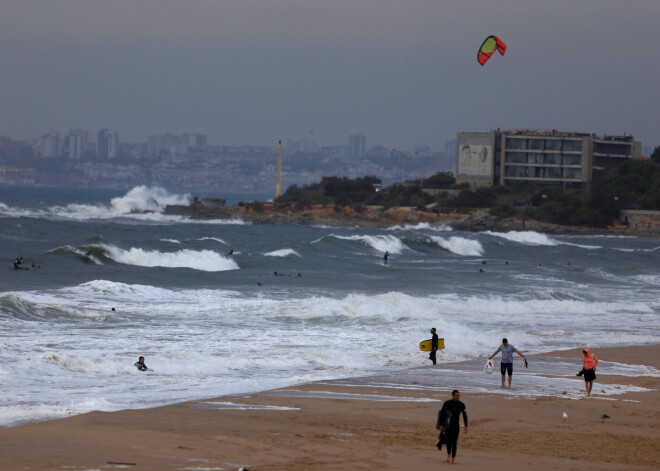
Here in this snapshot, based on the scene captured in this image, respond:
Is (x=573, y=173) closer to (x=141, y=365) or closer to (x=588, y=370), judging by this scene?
(x=588, y=370)

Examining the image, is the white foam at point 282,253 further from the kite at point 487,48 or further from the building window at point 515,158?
the building window at point 515,158

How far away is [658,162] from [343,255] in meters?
68.6

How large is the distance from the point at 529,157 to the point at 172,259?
66735 mm

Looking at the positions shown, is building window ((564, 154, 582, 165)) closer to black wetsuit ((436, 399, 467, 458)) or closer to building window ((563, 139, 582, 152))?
building window ((563, 139, 582, 152))

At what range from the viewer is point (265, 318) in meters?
23.8

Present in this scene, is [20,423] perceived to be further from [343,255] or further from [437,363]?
[343,255]

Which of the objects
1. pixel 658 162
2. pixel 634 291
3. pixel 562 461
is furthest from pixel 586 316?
pixel 658 162

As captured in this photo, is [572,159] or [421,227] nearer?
[421,227]

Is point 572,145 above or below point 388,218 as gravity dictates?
above

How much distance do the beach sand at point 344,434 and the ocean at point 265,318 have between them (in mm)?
1123

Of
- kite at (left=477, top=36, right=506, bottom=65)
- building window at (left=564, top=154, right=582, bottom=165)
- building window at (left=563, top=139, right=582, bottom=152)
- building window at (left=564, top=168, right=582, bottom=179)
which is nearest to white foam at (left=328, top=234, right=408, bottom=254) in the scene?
kite at (left=477, top=36, right=506, bottom=65)

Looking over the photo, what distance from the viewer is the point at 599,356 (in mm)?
19562

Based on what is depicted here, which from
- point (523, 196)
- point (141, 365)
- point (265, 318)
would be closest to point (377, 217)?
point (523, 196)

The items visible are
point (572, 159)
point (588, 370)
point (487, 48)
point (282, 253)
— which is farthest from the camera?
point (572, 159)
